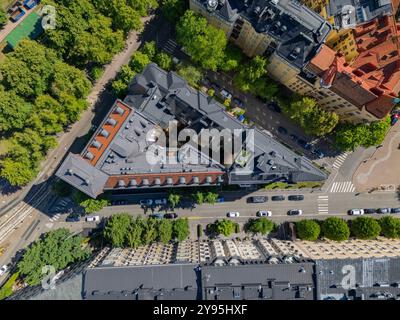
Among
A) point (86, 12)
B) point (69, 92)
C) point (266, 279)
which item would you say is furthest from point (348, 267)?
point (86, 12)

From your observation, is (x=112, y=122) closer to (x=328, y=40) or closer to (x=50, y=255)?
(x=50, y=255)

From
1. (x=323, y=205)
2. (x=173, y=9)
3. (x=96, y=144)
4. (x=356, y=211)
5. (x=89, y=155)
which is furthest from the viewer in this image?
(x=323, y=205)

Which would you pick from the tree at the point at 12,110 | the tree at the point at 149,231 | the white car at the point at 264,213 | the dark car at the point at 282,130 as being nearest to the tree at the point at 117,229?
the tree at the point at 149,231

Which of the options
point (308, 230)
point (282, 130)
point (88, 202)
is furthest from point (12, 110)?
point (308, 230)

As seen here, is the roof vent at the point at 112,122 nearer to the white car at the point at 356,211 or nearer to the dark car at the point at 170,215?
the dark car at the point at 170,215

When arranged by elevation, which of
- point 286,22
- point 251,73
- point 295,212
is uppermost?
point 286,22

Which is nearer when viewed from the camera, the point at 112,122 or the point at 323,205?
the point at 112,122

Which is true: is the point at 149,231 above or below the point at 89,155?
below
